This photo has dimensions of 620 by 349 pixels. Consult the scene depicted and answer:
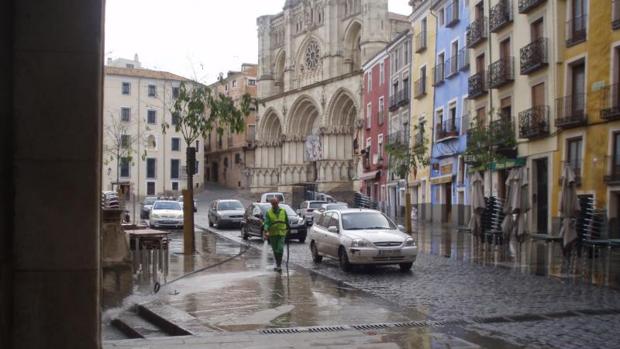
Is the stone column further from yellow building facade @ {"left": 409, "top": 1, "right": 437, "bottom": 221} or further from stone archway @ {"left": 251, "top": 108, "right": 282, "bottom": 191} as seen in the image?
stone archway @ {"left": 251, "top": 108, "right": 282, "bottom": 191}

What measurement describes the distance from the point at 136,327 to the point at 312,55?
2633 inches

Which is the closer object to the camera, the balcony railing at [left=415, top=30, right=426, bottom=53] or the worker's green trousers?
the worker's green trousers

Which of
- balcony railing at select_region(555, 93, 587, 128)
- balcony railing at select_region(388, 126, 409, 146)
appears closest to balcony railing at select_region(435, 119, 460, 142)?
balcony railing at select_region(388, 126, 409, 146)

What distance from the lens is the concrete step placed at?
9281 millimetres

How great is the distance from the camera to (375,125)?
188 feet

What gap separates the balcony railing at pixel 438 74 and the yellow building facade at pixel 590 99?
13.3 meters

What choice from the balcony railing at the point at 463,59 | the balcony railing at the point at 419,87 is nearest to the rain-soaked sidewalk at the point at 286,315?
the balcony railing at the point at 463,59

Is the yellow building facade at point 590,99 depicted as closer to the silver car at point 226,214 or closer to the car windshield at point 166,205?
the silver car at point 226,214

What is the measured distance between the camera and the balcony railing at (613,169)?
2469cm

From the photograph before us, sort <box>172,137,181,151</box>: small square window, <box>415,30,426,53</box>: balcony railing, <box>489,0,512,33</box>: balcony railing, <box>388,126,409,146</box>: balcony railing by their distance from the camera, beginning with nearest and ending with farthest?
<box>489,0,512,33</box>: balcony railing < <box>415,30,426,53</box>: balcony railing < <box>388,126,409,146</box>: balcony railing < <box>172,137,181,151</box>: small square window

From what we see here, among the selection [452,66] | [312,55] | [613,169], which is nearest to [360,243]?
[613,169]

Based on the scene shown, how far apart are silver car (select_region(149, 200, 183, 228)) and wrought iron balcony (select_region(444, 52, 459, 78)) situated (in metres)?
16.5

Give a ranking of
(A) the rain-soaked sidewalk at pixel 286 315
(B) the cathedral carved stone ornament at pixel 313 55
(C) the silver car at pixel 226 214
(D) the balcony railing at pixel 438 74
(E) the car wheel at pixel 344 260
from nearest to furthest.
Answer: (A) the rain-soaked sidewalk at pixel 286 315
(E) the car wheel at pixel 344 260
(C) the silver car at pixel 226 214
(D) the balcony railing at pixel 438 74
(B) the cathedral carved stone ornament at pixel 313 55

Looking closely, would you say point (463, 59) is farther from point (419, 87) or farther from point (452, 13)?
point (419, 87)
